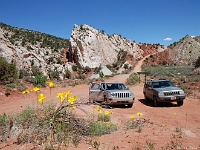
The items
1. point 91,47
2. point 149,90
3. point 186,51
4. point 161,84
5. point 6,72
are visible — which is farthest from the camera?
point 186,51

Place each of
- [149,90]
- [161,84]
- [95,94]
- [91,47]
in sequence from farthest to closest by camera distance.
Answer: [91,47] < [149,90] < [161,84] < [95,94]

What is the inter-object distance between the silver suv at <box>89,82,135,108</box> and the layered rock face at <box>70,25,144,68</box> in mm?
32860

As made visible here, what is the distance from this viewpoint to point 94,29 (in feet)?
174

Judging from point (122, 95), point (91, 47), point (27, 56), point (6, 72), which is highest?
point (91, 47)

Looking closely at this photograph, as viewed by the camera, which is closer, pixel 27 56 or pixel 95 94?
pixel 95 94

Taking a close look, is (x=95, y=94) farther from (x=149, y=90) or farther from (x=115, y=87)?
(x=149, y=90)

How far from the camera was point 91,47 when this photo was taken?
163 feet

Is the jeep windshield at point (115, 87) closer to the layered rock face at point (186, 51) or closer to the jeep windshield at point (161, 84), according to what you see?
the jeep windshield at point (161, 84)

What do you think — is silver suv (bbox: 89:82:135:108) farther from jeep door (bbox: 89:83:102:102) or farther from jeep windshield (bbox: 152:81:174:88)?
jeep windshield (bbox: 152:81:174:88)

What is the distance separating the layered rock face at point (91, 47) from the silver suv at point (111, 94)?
32.9m

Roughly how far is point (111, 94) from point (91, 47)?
123 ft

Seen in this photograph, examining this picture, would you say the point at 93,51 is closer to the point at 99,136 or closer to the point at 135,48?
the point at 135,48

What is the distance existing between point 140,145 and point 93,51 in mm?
44715

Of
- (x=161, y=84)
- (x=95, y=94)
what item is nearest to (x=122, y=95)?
(x=95, y=94)
